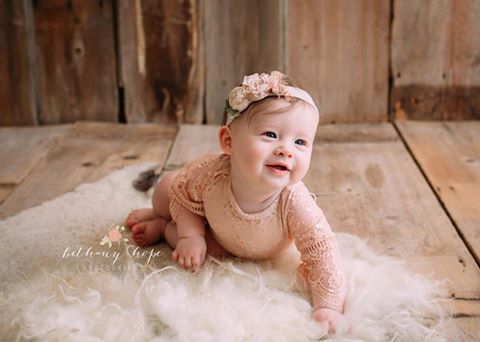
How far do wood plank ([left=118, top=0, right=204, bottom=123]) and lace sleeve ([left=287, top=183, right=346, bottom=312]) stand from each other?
1.17 meters

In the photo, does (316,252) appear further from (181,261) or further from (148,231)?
(148,231)

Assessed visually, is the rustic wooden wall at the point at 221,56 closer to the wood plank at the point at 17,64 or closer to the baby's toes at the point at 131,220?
the wood plank at the point at 17,64

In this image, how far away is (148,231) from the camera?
57.1 inches

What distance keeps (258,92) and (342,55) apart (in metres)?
1.22

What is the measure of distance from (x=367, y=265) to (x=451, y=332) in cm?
23

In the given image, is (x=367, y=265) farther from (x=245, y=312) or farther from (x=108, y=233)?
(x=108, y=233)

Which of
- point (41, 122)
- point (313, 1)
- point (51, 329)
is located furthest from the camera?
point (41, 122)

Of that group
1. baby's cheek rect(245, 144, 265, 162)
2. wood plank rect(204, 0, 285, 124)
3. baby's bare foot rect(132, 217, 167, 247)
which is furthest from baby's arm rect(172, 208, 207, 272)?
wood plank rect(204, 0, 285, 124)

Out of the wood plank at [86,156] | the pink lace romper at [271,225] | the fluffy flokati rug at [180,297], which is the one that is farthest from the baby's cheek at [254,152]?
the wood plank at [86,156]

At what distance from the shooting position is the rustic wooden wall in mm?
2291

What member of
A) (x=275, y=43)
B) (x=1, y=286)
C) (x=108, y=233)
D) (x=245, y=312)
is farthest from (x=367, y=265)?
(x=275, y=43)

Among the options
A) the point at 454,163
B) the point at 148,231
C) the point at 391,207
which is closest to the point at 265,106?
the point at 148,231

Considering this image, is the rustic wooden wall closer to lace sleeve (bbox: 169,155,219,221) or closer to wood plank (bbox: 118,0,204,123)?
wood plank (bbox: 118,0,204,123)

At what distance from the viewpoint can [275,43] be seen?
230 centimetres
